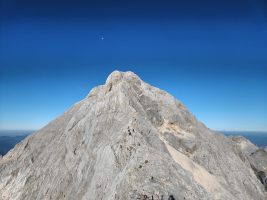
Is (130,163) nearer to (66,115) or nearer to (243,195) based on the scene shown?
(243,195)

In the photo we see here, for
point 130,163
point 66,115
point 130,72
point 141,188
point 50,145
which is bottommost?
point 141,188

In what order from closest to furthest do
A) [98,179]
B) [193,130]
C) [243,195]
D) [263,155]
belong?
[98,179], [243,195], [193,130], [263,155]

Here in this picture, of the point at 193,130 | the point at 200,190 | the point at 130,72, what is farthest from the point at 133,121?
the point at 130,72

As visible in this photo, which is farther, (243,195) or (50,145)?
(50,145)

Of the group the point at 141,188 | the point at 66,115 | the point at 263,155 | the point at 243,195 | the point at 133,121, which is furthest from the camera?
the point at 263,155

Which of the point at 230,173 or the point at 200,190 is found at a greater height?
the point at 230,173

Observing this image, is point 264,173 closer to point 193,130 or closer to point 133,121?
point 193,130

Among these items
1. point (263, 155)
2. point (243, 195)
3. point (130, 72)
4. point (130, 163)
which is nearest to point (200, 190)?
point (130, 163)
